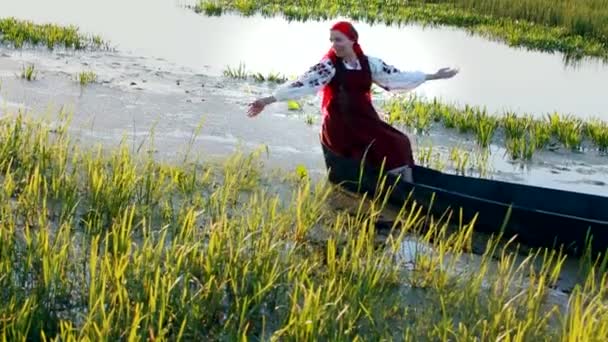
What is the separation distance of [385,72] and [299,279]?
7.04ft

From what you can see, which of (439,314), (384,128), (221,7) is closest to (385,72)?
(384,128)

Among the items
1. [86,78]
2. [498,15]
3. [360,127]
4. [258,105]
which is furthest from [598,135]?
[498,15]

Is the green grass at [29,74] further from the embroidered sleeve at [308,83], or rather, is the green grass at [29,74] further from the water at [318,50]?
the embroidered sleeve at [308,83]

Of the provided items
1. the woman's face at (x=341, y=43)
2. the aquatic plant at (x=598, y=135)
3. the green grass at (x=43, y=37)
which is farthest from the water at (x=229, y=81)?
the woman's face at (x=341, y=43)

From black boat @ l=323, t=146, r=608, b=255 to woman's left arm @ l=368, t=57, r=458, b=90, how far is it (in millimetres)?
508

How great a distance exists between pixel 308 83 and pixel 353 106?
314 mm

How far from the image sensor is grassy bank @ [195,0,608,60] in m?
13.4

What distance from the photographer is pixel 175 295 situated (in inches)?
115

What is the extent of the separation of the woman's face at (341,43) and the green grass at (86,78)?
131 inches

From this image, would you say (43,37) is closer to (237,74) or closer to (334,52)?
(237,74)

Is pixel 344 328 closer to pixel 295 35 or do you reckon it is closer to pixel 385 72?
pixel 385 72

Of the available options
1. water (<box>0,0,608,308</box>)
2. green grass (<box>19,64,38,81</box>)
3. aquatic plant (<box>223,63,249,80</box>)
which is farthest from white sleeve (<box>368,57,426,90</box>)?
aquatic plant (<box>223,63,249,80</box>)

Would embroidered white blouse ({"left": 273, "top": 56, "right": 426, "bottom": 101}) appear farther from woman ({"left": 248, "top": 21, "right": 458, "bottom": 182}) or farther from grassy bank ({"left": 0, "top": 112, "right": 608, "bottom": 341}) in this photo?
grassy bank ({"left": 0, "top": 112, "right": 608, "bottom": 341})

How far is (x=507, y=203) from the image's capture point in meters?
4.67
